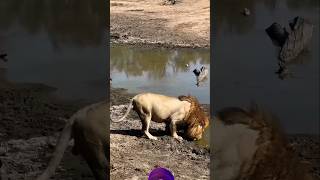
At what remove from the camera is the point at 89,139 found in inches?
109

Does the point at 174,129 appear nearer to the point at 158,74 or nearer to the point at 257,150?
the point at 158,74

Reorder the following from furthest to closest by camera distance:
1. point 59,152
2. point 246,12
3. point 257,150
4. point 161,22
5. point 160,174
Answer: point 161,22 → point 246,12 → point 160,174 → point 59,152 → point 257,150

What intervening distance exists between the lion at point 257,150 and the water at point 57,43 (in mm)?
785

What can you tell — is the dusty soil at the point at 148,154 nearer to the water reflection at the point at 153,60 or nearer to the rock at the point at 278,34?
the water reflection at the point at 153,60

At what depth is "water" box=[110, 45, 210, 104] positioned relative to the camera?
3639 mm

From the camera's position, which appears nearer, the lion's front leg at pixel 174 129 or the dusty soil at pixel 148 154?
the dusty soil at pixel 148 154

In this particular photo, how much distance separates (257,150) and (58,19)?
1.34 metres

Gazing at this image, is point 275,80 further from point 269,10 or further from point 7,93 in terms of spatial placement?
point 7,93

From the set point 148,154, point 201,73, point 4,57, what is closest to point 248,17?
point 201,73

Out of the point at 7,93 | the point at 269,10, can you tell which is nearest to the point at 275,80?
the point at 269,10

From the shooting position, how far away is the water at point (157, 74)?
3.64 metres

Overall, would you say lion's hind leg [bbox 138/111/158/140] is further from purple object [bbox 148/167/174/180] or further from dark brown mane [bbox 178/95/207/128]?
purple object [bbox 148/167/174/180]

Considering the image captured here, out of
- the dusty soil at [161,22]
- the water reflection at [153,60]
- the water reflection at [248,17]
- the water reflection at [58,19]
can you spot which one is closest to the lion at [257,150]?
the water reflection at [248,17]

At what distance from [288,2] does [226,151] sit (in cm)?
96
